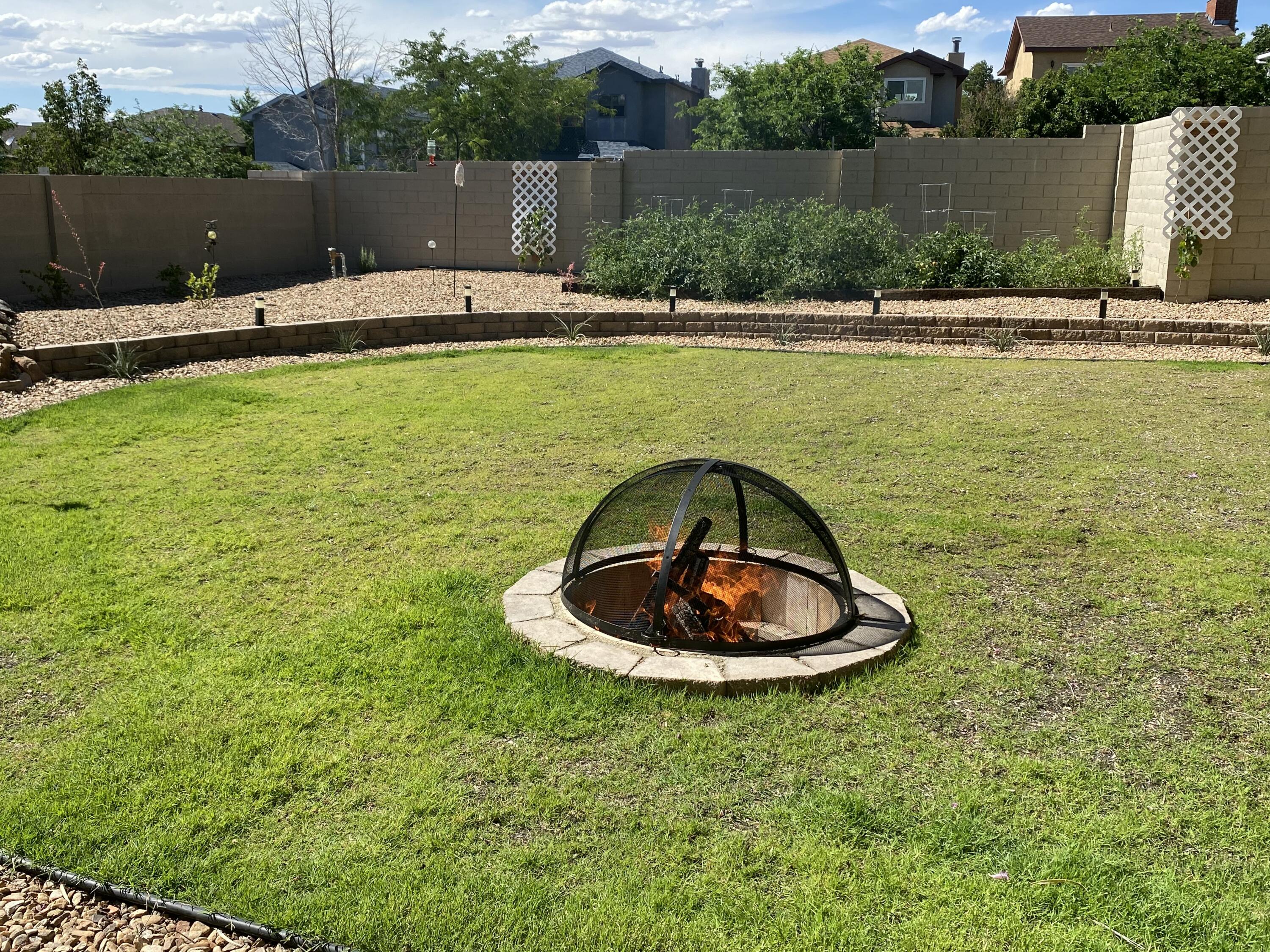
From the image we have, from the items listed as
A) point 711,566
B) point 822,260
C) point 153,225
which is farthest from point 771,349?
point 153,225

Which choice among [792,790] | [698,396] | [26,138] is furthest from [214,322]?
[26,138]

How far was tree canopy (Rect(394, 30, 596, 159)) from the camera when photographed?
33.8m

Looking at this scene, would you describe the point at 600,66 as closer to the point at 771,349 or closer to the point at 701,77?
the point at 701,77

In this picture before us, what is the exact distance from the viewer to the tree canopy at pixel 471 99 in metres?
33.8

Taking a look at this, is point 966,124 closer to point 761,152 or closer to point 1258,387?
point 761,152

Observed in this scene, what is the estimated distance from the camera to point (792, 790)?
2977mm

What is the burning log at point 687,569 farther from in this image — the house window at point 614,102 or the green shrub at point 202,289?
the house window at point 614,102

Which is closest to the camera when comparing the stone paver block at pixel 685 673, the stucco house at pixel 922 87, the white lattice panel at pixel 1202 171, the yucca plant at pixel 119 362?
the stone paver block at pixel 685 673

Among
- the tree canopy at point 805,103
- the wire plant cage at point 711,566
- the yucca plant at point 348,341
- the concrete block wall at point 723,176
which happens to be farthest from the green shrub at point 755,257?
the tree canopy at point 805,103

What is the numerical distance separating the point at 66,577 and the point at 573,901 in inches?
120

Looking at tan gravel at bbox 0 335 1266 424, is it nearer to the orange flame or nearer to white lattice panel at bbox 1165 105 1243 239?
white lattice panel at bbox 1165 105 1243 239

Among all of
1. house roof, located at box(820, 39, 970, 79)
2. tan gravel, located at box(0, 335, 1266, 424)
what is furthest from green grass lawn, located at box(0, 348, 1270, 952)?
house roof, located at box(820, 39, 970, 79)

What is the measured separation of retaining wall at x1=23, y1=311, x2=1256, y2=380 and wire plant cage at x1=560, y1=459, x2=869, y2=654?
22.7ft

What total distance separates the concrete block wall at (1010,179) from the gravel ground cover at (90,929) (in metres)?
14.3
